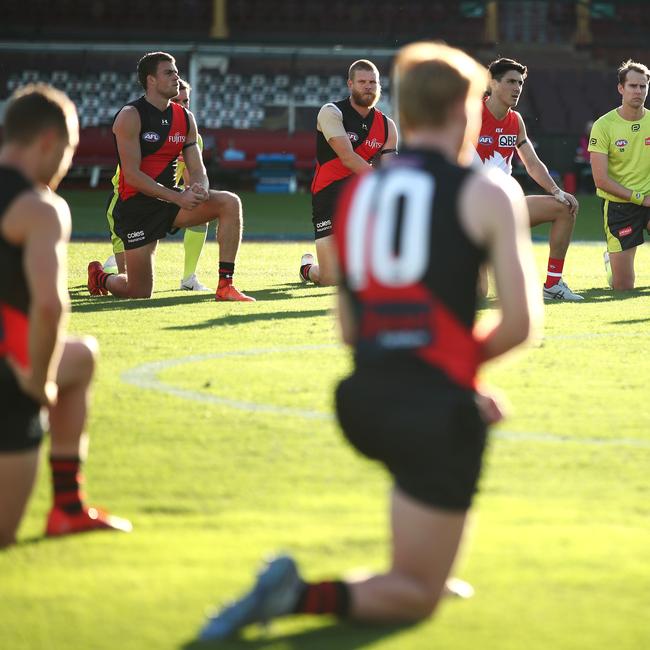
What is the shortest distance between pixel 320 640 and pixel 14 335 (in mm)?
1421

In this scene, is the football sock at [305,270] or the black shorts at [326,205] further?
the football sock at [305,270]

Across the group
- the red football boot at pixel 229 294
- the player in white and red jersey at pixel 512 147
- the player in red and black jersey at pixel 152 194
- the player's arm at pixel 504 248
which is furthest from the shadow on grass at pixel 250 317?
the player's arm at pixel 504 248

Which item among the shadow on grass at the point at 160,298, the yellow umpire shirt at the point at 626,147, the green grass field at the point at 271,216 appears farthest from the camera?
the green grass field at the point at 271,216

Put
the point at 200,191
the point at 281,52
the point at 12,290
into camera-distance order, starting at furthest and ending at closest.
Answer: the point at 281,52
the point at 200,191
the point at 12,290

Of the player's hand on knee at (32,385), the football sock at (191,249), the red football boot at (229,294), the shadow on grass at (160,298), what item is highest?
the player's hand on knee at (32,385)

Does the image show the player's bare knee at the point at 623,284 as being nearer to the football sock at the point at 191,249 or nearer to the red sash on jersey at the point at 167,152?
the football sock at the point at 191,249

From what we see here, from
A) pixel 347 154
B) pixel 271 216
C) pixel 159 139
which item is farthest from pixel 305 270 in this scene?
pixel 271 216

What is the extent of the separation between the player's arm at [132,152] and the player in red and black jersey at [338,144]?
1718mm

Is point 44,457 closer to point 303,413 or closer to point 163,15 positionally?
point 303,413

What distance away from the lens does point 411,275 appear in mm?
3721

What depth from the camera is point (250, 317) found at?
1041 cm

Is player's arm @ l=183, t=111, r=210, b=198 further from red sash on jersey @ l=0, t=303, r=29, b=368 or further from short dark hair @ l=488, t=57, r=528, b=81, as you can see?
red sash on jersey @ l=0, t=303, r=29, b=368

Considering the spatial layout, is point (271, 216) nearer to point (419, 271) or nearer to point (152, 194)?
point (152, 194)

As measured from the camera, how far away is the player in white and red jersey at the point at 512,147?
40.4 ft
